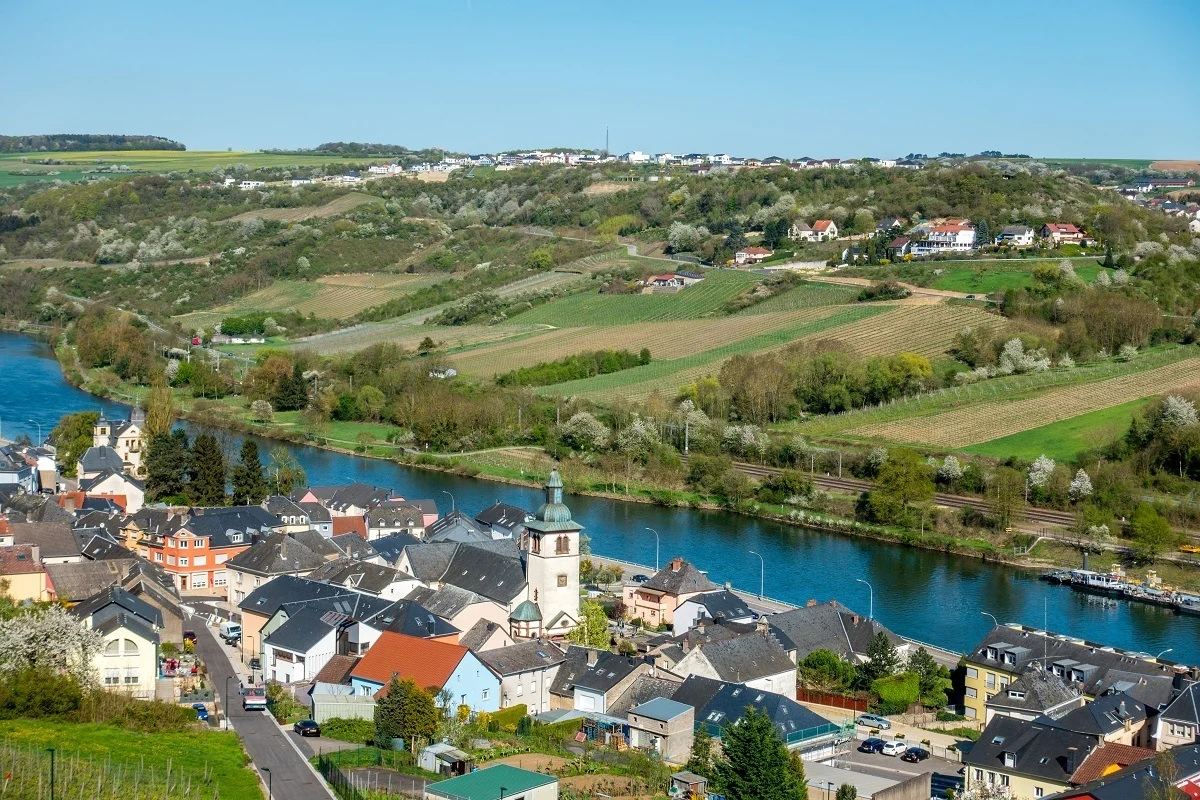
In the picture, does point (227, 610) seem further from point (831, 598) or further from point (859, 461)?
point (859, 461)

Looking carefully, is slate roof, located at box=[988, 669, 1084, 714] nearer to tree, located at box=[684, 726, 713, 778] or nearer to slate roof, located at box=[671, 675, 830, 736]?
slate roof, located at box=[671, 675, 830, 736]

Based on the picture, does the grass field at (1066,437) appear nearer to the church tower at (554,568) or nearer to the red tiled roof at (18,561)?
the church tower at (554,568)

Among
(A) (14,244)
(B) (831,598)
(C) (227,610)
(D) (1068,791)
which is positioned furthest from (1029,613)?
(A) (14,244)

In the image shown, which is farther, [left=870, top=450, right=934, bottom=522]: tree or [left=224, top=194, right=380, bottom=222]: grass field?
[left=224, top=194, right=380, bottom=222]: grass field

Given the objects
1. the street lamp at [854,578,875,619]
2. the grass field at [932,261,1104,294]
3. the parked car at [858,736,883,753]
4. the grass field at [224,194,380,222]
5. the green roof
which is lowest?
the street lamp at [854,578,875,619]

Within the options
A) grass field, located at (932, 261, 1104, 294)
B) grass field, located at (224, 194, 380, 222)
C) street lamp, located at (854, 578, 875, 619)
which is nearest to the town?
street lamp, located at (854, 578, 875, 619)

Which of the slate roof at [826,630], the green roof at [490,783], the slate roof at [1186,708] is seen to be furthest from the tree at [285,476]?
the slate roof at [1186,708]

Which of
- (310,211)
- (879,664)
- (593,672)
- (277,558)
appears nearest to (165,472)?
(277,558)

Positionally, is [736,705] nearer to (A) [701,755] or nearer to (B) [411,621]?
(A) [701,755]

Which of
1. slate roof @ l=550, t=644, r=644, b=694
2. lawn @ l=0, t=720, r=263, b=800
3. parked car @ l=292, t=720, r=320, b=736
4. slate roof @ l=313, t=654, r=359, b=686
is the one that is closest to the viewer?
lawn @ l=0, t=720, r=263, b=800
